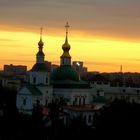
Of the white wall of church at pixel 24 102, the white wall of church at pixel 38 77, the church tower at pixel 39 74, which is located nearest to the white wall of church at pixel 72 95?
the church tower at pixel 39 74

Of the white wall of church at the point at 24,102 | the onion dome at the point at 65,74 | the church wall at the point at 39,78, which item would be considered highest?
the onion dome at the point at 65,74

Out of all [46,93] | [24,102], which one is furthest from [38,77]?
[24,102]

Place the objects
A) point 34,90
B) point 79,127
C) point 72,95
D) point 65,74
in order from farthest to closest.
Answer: point 65,74 < point 72,95 < point 34,90 < point 79,127

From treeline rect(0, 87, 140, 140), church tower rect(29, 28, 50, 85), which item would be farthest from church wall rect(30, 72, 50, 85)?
treeline rect(0, 87, 140, 140)

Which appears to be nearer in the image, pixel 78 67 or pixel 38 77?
pixel 38 77

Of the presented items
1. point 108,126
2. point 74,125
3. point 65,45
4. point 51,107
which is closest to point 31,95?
point 51,107

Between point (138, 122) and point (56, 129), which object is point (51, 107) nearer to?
point (56, 129)

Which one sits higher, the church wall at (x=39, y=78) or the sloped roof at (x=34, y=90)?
the church wall at (x=39, y=78)

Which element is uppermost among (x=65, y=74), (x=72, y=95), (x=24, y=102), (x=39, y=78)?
(x=65, y=74)

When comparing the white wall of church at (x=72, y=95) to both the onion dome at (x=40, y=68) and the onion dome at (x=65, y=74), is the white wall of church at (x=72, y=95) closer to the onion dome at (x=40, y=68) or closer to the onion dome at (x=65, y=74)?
the onion dome at (x=65, y=74)

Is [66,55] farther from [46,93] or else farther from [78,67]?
[78,67]

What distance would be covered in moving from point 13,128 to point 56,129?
271cm

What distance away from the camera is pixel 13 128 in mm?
50125

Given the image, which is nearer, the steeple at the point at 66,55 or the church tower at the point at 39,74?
the church tower at the point at 39,74
